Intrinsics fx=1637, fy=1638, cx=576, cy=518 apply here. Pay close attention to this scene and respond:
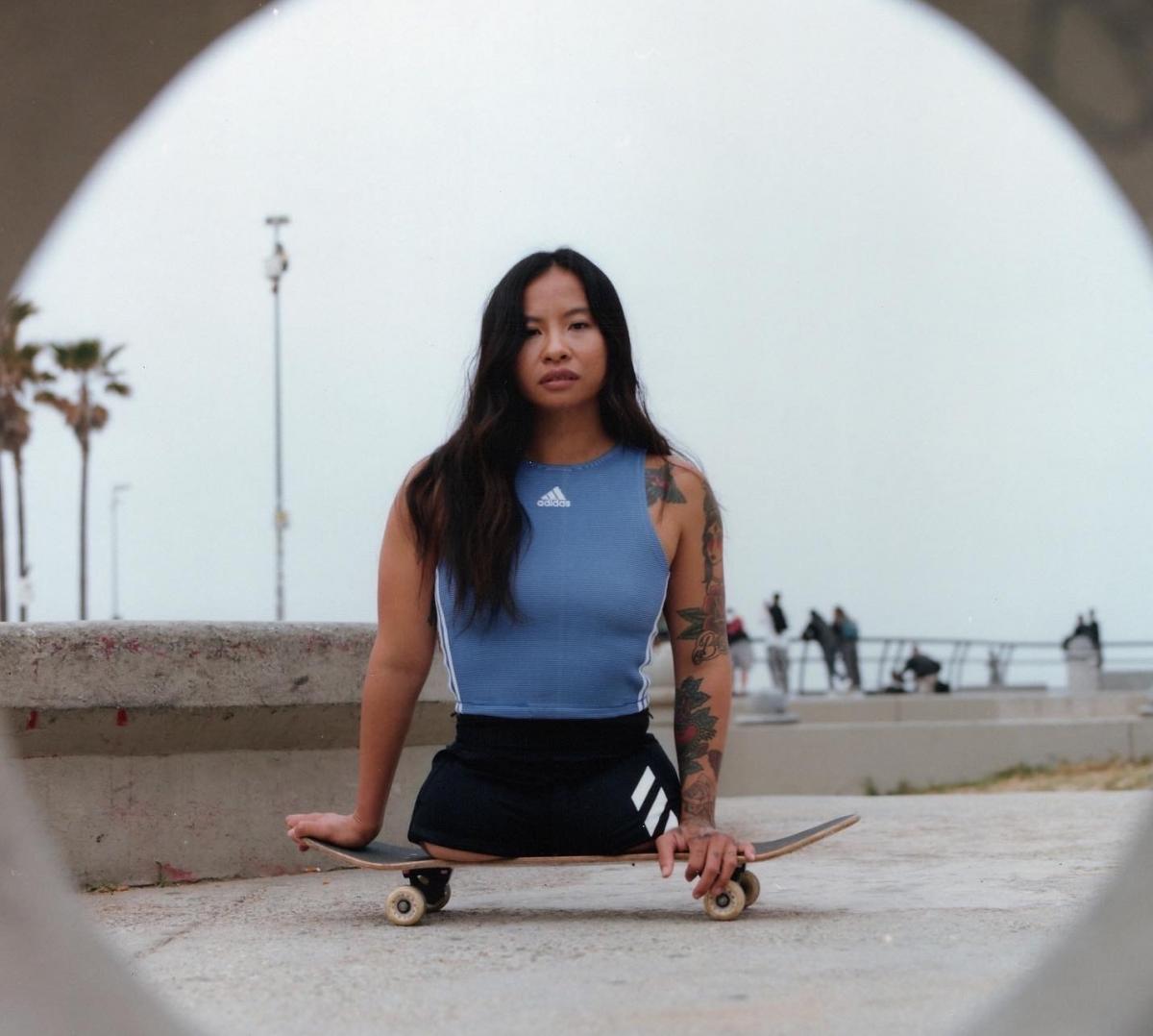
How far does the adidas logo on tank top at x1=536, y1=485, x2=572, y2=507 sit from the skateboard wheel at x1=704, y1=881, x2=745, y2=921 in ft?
2.60

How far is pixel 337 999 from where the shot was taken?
2.40 metres

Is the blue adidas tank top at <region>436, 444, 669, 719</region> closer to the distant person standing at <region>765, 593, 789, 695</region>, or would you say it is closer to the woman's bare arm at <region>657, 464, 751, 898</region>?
the woman's bare arm at <region>657, 464, 751, 898</region>

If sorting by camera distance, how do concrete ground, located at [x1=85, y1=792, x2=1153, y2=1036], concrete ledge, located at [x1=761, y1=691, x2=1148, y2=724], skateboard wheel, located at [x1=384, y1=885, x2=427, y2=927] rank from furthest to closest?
concrete ledge, located at [x1=761, y1=691, x2=1148, y2=724] → skateboard wheel, located at [x1=384, y1=885, x2=427, y2=927] → concrete ground, located at [x1=85, y1=792, x2=1153, y2=1036]

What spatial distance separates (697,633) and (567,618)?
32cm

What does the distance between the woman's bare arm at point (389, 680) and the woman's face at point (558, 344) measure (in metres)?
0.37

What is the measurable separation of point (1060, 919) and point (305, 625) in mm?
1986

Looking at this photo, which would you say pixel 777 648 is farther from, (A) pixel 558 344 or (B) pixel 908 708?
(A) pixel 558 344

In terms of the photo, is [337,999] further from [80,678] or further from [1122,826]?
[1122,826]

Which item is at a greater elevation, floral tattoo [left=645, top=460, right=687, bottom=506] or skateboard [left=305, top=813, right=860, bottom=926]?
floral tattoo [left=645, top=460, right=687, bottom=506]

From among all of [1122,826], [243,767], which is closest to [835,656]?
[1122,826]

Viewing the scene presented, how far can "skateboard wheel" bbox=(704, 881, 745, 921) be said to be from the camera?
3.09 metres

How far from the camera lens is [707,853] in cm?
304

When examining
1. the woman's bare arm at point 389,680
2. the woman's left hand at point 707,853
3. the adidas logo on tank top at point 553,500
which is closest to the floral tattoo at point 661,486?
the adidas logo on tank top at point 553,500

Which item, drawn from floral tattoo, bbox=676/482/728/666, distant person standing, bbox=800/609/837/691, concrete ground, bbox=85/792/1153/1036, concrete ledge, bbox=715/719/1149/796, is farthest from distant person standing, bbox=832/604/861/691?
floral tattoo, bbox=676/482/728/666
